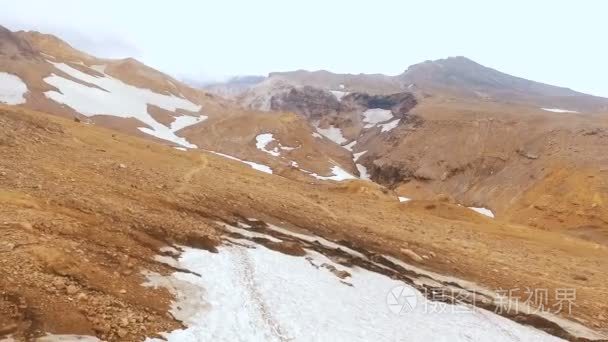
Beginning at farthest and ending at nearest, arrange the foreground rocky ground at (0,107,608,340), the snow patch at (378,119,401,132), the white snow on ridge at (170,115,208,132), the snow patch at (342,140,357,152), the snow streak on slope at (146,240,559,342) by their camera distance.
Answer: the snow patch at (342,140,357,152), the snow patch at (378,119,401,132), the white snow on ridge at (170,115,208,132), the snow streak on slope at (146,240,559,342), the foreground rocky ground at (0,107,608,340)

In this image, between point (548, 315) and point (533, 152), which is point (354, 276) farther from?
point (533, 152)

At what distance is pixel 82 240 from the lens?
12938mm

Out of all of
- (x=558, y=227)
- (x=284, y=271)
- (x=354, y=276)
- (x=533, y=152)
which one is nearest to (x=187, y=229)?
(x=284, y=271)

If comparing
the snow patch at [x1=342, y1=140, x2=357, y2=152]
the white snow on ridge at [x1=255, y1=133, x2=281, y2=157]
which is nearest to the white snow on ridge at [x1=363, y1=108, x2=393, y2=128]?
the snow patch at [x1=342, y1=140, x2=357, y2=152]

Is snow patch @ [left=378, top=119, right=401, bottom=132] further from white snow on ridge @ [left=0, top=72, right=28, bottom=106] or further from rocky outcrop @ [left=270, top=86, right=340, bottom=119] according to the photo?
white snow on ridge @ [left=0, top=72, right=28, bottom=106]

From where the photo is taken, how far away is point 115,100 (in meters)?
78.8

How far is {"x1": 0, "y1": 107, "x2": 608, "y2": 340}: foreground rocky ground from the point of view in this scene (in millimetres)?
10258

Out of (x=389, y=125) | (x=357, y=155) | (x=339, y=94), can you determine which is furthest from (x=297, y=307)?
(x=339, y=94)

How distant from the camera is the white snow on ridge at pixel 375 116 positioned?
408ft

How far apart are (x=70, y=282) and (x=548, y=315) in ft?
48.6

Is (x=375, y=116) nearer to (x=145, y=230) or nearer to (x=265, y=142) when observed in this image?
(x=265, y=142)

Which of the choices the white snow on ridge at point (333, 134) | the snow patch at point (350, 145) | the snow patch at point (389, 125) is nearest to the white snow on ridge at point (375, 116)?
the white snow on ridge at point (333, 134)

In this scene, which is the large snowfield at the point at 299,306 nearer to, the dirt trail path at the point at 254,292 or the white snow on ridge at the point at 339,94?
the dirt trail path at the point at 254,292

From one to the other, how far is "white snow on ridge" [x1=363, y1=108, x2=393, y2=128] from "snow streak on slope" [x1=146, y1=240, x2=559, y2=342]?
106570 mm
